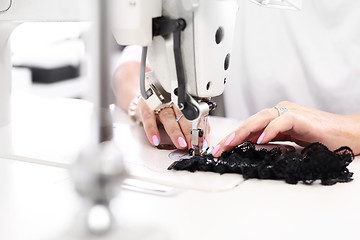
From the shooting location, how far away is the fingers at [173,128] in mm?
1038

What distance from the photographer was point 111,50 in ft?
1.41

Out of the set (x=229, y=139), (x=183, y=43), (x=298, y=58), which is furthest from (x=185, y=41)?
(x=298, y=58)

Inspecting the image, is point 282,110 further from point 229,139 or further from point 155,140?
point 155,140

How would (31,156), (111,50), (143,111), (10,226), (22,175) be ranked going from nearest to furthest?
(111,50) → (10,226) → (22,175) → (31,156) → (143,111)

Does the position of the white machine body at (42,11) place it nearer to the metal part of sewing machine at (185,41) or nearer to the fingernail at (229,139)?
the metal part of sewing machine at (185,41)

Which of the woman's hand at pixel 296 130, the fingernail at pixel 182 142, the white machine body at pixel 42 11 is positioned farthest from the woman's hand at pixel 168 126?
the white machine body at pixel 42 11

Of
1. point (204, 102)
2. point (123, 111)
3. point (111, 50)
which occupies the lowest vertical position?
point (123, 111)

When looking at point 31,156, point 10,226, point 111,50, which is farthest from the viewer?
point 31,156

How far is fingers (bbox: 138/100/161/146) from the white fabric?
43 centimetres

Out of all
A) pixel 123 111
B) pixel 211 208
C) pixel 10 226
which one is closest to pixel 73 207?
pixel 10 226

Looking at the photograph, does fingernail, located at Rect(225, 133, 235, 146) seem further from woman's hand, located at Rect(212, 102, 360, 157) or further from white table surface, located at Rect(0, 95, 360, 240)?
white table surface, located at Rect(0, 95, 360, 240)

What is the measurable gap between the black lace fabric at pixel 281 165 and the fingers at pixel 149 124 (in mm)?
165

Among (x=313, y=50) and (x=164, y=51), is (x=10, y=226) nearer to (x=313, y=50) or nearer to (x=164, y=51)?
(x=164, y=51)

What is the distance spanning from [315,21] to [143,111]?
569 mm
